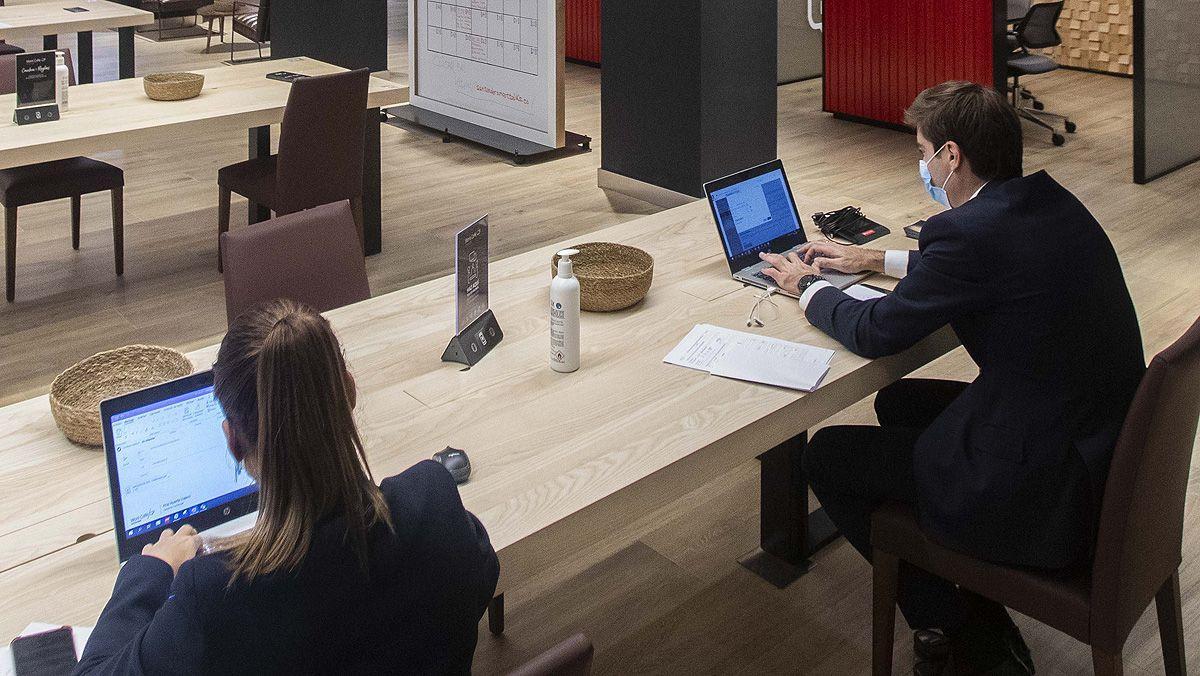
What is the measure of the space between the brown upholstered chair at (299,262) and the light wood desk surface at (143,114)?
1.77 metres

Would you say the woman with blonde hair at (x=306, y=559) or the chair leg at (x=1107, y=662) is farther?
the chair leg at (x=1107, y=662)

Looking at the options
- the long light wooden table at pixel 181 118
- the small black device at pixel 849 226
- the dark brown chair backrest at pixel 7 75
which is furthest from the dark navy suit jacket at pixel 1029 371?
the dark brown chair backrest at pixel 7 75

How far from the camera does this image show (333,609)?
1.50 meters

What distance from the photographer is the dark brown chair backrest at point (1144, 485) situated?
2127mm

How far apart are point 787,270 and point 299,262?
1220 millimetres

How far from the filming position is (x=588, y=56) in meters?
10.0

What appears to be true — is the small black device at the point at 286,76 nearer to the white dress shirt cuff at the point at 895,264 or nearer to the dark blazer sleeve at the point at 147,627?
the white dress shirt cuff at the point at 895,264

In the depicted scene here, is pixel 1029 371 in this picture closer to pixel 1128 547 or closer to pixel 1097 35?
pixel 1128 547

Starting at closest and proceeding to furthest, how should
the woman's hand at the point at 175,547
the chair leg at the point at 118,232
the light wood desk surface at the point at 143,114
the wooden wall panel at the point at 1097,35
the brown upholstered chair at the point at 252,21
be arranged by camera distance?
the woman's hand at the point at 175,547 < the light wood desk surface at the point at 143,114 < the chair leg at the point at 118,232 < the wooden wall panel at the point at 1097,35 < the brown upholstered chair at the point at 252,21

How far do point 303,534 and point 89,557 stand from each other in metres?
0.67

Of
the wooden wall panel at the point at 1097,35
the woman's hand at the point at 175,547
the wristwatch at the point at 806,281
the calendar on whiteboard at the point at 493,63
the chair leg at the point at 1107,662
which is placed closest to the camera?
the woman's hand at the point at 175,547

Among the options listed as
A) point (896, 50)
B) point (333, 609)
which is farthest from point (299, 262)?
point (896, 50)

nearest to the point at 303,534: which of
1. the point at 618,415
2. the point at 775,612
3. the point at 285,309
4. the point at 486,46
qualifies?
the point at 285,309

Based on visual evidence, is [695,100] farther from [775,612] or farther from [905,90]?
[775,612]
